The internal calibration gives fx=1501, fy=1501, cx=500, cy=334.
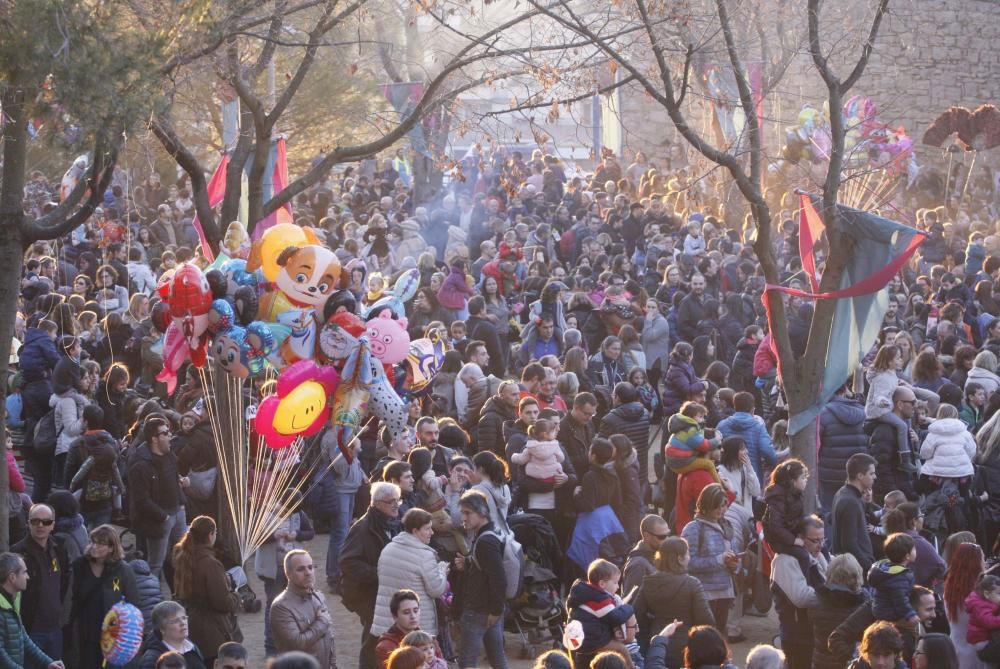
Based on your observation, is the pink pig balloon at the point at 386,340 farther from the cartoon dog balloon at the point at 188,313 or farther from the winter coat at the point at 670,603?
the winter coat at the point at 670,603

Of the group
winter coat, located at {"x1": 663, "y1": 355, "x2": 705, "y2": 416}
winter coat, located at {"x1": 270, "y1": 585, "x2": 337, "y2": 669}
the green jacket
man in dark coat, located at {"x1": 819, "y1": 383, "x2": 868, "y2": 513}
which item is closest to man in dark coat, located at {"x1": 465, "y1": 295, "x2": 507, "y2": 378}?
winter coat, located at {"x1": 663, "y1": 355, "x2": 705, "y2": 416}

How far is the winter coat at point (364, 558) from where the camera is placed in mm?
9172

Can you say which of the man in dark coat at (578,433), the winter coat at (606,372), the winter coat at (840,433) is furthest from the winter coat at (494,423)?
the winter coat at (840,433)

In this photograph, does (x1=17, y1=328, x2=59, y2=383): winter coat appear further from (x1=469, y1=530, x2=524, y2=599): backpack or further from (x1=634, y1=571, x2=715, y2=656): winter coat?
(x1=634, y1=571, x2=715, y2=656): winter coat

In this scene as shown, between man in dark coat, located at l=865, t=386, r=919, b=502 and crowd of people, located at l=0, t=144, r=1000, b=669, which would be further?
man in dark coat, located at l=865, t=386, r=919, b=502

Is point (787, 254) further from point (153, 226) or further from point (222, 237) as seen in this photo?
point (222, 237)

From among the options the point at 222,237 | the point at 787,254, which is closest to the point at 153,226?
the point at 787,254

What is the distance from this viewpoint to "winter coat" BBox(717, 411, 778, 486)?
463 inches

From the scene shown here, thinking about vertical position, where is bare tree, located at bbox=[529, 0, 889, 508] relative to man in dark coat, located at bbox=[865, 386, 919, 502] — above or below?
above

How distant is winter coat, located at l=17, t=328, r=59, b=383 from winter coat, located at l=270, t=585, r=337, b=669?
5.63 metres

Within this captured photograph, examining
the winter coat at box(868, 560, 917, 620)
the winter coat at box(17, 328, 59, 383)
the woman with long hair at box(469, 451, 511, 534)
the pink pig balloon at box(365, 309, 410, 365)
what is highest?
the pink pig balloon at box(365, 309, 410, 365)

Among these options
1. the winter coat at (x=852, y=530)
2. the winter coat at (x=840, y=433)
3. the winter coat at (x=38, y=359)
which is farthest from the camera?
the winter coat at (x=38, y=359)

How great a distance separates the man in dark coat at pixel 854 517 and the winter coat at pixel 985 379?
3.71 m

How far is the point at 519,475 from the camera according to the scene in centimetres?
1091
